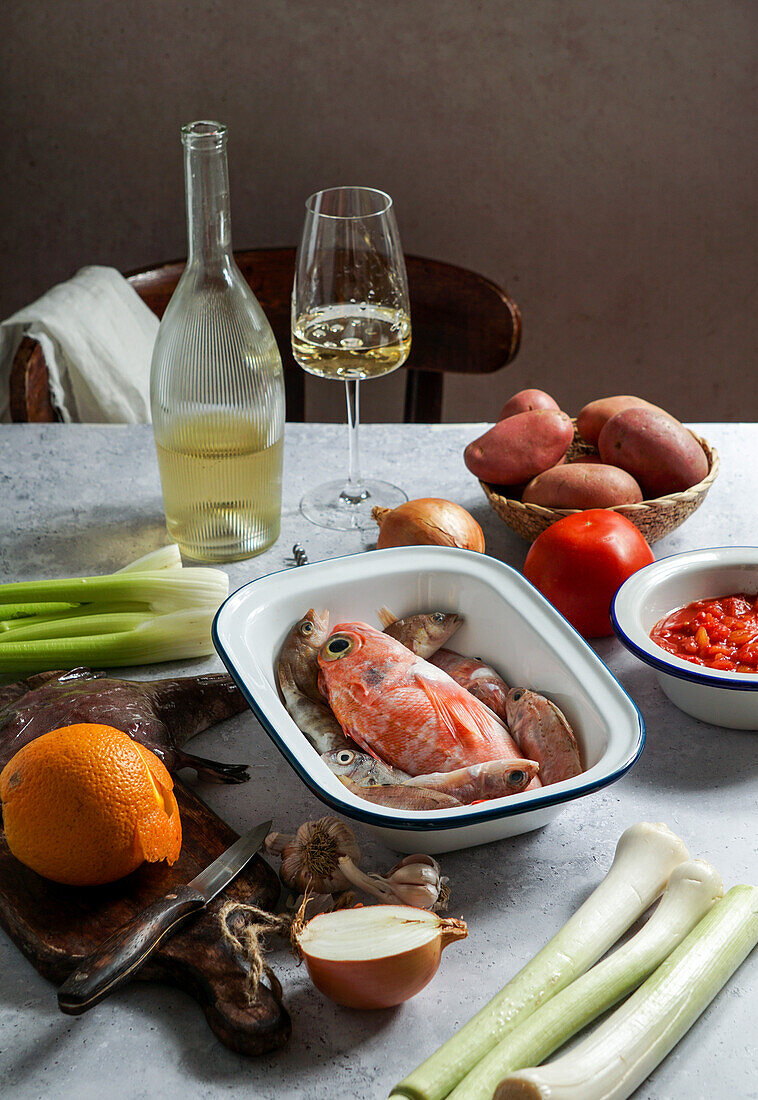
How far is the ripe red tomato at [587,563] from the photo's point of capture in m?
0.99

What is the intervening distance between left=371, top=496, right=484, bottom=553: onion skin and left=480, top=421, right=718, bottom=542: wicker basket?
0.05 m

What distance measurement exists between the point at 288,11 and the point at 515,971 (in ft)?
6.98

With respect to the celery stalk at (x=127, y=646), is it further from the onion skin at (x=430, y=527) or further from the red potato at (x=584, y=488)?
the red potato at (x=584, y=488)

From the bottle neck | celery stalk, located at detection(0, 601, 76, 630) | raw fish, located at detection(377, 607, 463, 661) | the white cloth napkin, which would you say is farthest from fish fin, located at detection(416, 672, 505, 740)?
the white cloth napkin

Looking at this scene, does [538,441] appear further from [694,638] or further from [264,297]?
[264,297]

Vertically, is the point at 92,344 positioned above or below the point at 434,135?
below

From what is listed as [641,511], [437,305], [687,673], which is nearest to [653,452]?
[641,511]

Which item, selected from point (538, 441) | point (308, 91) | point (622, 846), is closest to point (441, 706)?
point (622, 846)

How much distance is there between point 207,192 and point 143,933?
0.71 metres

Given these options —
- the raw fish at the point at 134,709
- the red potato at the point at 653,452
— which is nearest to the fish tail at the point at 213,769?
the raw fish at the point at 134,709

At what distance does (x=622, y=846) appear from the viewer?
74 centimetres

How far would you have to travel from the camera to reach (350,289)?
114 cm

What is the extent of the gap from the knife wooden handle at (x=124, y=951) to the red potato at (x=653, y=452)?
70 centimetres

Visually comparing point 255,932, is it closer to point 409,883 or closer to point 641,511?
point 409,883
